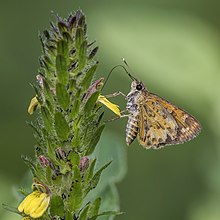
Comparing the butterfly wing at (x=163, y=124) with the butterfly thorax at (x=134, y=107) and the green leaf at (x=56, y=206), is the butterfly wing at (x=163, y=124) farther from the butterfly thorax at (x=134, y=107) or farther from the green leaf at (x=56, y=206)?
the green leaf at (x=56, y=206)

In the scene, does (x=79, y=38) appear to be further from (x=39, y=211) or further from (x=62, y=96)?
(x=39, y=211)

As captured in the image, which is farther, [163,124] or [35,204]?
[163,124]

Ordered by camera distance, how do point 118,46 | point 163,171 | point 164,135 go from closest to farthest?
point 164,135
point 118,46
point 163,171

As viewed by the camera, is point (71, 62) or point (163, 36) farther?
point (163, 36)

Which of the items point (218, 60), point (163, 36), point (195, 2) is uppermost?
point (195, 2)

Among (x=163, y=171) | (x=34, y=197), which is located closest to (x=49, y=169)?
(x=34, y=197)

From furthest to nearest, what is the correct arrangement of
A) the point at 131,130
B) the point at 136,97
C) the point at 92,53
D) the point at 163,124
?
1. the point at 136,97
2. the point at 163,124
3. the point at 131,130
4. the point at 92,53

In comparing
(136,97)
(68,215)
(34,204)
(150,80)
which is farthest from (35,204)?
(150,80)

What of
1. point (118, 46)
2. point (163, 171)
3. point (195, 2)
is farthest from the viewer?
point (195, 2)

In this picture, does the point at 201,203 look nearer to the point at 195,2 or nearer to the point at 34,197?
the point at 34,197
